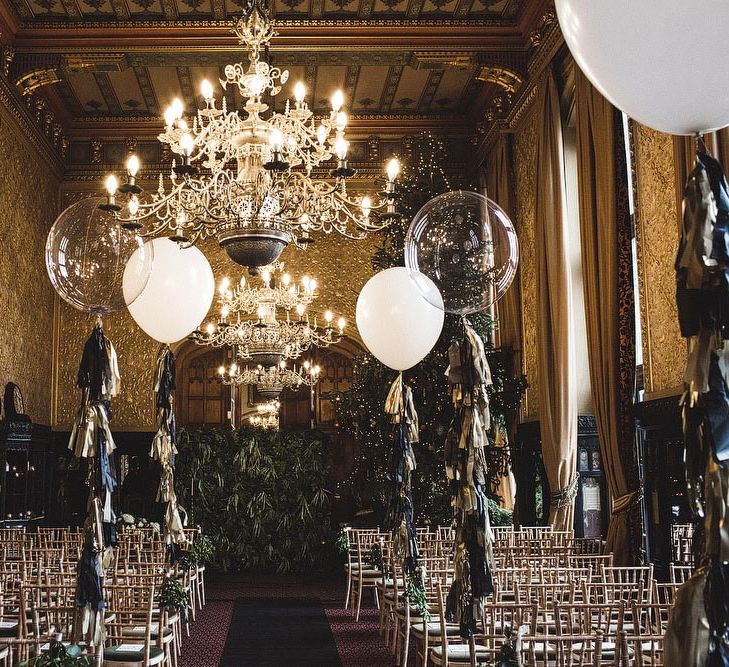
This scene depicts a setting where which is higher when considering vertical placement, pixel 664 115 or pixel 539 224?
pixel 539 224

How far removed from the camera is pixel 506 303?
1270 cm

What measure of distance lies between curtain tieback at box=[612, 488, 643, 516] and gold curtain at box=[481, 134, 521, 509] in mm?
4074

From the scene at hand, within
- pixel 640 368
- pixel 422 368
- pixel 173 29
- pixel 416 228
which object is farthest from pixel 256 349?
pixel 416 228

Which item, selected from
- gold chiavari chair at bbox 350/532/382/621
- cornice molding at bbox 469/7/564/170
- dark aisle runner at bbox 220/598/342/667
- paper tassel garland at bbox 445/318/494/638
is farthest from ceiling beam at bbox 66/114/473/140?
paper tassel garland at bbox 445/318/494/638

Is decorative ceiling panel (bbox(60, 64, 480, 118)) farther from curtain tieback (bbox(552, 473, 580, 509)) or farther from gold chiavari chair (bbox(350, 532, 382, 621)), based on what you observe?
gold chiavari chair (bbox(350, 532, 382, 621))

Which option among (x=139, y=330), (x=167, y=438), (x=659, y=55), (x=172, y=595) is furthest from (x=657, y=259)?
(x=139, y=330)

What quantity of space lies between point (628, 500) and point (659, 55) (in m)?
6.61

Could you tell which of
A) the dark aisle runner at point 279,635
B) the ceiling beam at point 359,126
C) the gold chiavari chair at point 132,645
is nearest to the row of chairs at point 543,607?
the dark aisle runner at point 279,635

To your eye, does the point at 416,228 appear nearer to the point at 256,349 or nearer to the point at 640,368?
the point at 640,368

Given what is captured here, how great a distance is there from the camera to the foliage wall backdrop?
14055 millimetres

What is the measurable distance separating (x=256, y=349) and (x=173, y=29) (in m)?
4.31

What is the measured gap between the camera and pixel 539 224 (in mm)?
10820

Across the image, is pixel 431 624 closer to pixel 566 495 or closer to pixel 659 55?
pixel 566 495

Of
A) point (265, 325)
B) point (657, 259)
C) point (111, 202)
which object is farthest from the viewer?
point (265, 325)
